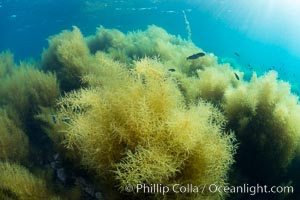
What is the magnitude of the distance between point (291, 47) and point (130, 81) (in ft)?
358

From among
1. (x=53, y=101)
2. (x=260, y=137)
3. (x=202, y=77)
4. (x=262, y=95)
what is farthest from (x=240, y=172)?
(x=53, y=101)

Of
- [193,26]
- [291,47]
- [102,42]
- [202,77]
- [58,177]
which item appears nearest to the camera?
[58,177]

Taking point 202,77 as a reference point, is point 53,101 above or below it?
below

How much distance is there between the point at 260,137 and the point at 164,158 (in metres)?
2.80

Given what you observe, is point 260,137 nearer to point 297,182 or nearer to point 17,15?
point 297,182

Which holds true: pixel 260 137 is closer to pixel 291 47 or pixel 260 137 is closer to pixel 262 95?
pixel 262 95

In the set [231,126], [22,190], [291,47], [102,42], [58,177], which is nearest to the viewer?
[22,190]

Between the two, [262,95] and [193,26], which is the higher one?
[262,95]

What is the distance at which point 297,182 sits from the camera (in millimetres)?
4906

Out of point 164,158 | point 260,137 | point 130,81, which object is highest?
point 130,81

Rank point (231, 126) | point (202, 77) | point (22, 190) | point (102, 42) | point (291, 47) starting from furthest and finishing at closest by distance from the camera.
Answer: point (291, 47), point (102, 42), point (202, 77), point (231, 126), point (22, 190)

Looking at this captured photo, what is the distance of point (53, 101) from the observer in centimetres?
656

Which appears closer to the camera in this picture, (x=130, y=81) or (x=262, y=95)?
(x=130, y=81)

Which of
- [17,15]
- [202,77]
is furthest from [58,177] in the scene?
[17,15]
